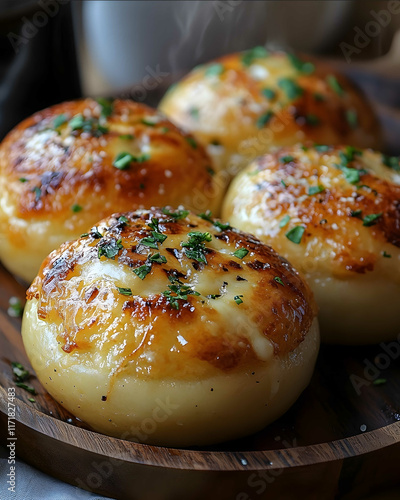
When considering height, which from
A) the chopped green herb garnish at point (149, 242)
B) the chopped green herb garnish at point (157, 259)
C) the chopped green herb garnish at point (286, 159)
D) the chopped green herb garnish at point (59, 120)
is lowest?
the chopped green herb garnish at point (286, 159)

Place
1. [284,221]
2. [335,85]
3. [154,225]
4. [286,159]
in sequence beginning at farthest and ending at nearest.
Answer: [335,85] → [286,159] → [284,221] → [154,225]

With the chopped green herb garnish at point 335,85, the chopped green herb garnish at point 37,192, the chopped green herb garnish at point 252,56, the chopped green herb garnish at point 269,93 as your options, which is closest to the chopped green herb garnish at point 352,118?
the chopped green herb garnish at point 335,85

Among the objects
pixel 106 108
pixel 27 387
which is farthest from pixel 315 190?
pixel 27 387

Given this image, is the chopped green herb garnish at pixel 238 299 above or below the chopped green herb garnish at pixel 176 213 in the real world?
below

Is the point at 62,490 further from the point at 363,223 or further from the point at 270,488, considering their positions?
the point at 363,223

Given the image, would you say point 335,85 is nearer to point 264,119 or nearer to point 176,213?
point 264,119

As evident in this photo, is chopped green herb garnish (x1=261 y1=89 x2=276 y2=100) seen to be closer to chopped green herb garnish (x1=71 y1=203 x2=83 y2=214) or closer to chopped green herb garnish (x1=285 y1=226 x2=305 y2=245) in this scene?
chopped green herb garnish (x1=285 y1=226 x2=305 y2=245)

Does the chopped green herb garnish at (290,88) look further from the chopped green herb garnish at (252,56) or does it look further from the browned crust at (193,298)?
the browned crust at (193,298)
